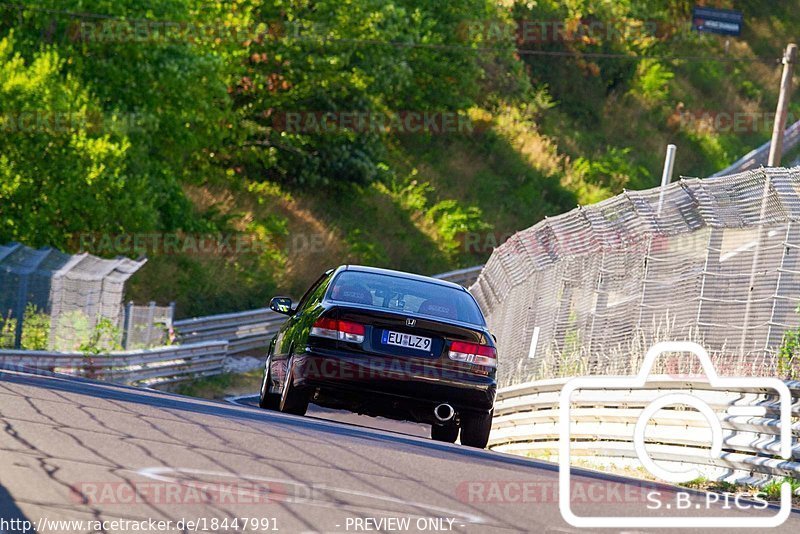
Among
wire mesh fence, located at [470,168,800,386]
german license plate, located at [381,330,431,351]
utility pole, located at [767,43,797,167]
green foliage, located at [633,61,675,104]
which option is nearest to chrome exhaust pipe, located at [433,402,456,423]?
german license plate, located at [381,330,431,351]

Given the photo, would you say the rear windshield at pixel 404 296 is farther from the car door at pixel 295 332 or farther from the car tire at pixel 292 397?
the car tire at pixel 292 397

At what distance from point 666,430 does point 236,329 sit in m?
21.5

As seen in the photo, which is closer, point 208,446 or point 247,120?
point 208,446

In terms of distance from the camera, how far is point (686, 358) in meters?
15.8

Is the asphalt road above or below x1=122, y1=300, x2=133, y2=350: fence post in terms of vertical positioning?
below

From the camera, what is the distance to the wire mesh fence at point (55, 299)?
2219 cm

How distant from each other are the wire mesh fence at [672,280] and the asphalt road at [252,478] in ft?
16.3

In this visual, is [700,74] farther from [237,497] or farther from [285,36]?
[237,497]

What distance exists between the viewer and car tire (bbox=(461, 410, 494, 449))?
12.8 metres

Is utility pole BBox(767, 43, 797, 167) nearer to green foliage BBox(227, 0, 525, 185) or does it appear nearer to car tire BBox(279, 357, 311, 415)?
green foliage BBox(227, 0, 525, 185)

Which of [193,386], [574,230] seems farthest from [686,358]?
[193,386]

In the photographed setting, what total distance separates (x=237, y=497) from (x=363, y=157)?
40135mm

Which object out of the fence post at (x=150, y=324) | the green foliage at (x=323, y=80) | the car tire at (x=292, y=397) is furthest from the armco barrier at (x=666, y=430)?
the green foliage at (x=323, y=80)

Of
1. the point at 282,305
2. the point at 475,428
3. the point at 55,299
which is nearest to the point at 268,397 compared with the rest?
the point at 282,305
